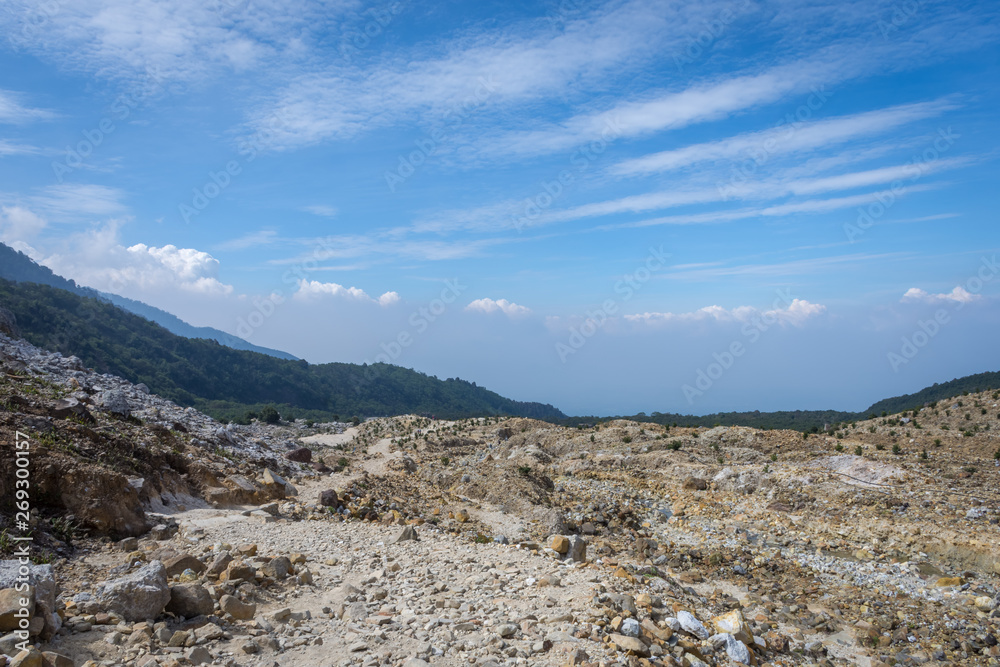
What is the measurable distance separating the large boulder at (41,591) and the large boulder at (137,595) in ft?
1.74

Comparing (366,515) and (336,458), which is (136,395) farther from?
(366,515)

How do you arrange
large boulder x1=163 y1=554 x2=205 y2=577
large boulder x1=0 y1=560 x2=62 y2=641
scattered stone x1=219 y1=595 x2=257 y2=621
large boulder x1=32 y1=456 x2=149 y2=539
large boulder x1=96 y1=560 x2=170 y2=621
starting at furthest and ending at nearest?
large boulder x1=32 y1=456 x2=149 y2=539 < large boulder x1=163 y1=554 x2=205 y2=577 < scattered stone x1=219 y1=595 x2=257 y2=621 < large boulder x1=96 y1=560 x2=170 y2=621 < large boulder x1=0 y1=560 x2=62 y2=641

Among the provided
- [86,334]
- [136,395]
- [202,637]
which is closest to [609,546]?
[202,637]

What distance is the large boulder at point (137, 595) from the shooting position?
6062 mm

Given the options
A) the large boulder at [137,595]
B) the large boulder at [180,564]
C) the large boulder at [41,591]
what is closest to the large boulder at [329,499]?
the large boulder at [180,564]

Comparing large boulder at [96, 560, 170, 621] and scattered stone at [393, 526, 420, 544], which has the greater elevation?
large boulder at [96, 560, 170, 621]

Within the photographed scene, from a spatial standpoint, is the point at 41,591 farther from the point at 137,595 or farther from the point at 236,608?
the point at 236,608

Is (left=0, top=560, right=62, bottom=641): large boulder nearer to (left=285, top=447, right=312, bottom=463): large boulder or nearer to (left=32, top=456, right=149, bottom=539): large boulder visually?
(left=32, top=456, right=149, bottom=539): large boulder

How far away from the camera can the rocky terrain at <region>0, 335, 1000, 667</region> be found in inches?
253

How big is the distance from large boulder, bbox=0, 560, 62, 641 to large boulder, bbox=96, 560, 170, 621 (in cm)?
53

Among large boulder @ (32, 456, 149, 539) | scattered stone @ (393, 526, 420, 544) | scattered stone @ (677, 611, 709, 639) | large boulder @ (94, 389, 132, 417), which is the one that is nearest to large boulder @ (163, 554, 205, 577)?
large boulder @ (32, 456, 149, 539)

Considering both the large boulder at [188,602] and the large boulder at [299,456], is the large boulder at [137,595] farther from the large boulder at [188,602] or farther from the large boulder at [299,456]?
the large boulder at [299,456]

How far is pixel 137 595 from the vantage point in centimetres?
616

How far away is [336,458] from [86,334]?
54.5 metres
